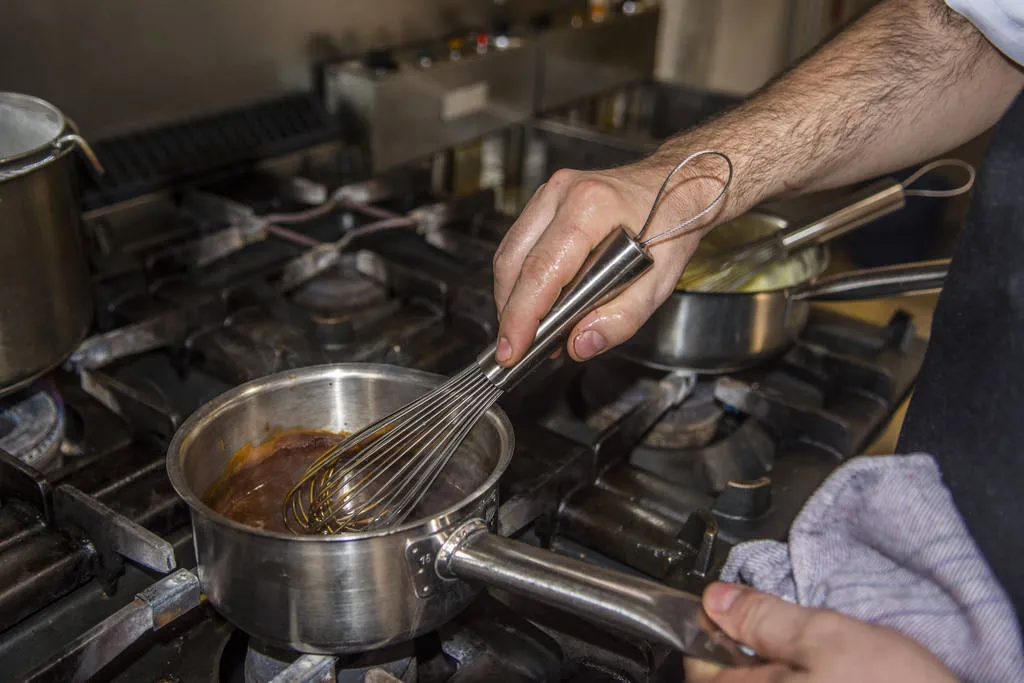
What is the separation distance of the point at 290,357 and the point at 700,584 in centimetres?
36

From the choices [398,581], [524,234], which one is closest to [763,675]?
[398,581]

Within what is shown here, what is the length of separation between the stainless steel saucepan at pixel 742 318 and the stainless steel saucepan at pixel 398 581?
0.28 meters

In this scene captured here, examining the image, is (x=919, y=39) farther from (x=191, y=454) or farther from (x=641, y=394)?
(x=191, y=454)

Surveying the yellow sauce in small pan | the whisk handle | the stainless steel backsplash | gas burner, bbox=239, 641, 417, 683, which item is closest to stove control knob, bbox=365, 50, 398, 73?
the stainless steel backsplash

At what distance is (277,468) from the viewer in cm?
60

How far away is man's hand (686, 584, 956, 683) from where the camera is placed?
408 mm

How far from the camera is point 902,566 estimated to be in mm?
505

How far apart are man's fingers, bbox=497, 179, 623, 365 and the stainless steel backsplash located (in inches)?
22.2

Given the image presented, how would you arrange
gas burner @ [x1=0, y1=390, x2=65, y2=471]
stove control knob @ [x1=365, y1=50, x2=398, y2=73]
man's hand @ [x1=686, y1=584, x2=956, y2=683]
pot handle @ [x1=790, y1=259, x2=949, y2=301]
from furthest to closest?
stove control knob @ [x1=365, y1=50, x2=398, y2=73], pot handle @ [x1=790, y1=259, x2=949, y2=301], gas burner @ [x1=0, y1=390, x2=65, y2=471], man's hand @ [x1=686, y1=584, x2=956, y2=683]

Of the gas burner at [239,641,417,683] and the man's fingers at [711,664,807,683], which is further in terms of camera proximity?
the gas burner at [239,641,417,683]

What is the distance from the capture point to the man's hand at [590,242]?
0.56 metres

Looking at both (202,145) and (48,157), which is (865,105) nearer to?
(48,157)

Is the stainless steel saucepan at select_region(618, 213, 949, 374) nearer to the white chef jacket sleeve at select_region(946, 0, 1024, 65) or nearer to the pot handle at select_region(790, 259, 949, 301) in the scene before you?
the pot handle at select_region(790, 259, 949, 301)

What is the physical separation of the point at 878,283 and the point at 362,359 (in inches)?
16.5
